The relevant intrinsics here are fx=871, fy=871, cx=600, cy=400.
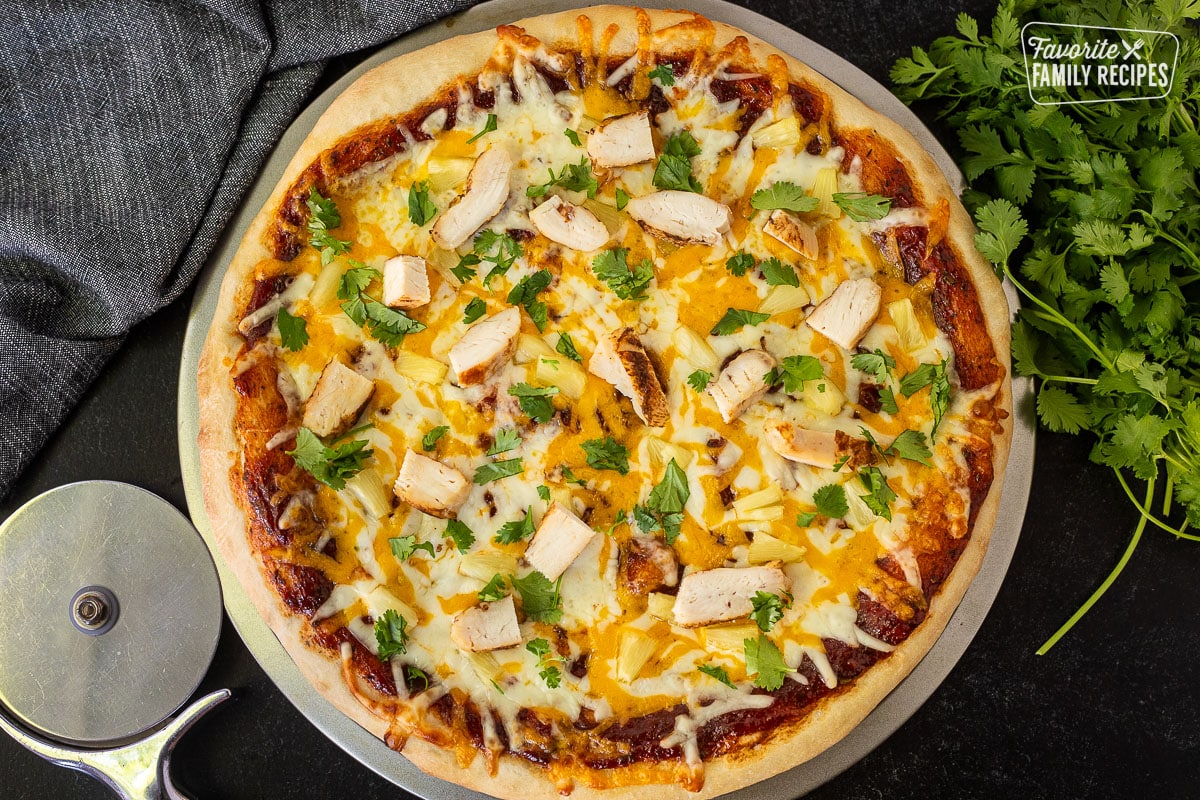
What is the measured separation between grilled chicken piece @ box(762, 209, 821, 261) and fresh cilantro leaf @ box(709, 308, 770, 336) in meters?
0.25

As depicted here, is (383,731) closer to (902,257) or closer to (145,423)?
(145,423)

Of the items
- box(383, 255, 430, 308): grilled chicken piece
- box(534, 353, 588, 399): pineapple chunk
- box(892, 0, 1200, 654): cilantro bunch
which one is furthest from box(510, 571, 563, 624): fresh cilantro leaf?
box(892, 0, 1200, 654): cilantro bunch

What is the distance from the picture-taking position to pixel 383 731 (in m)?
2.97

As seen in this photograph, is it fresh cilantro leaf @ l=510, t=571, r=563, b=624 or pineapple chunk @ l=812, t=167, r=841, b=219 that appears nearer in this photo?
fresh cilantro leaf @ l=510, t=571, r=563, b=624

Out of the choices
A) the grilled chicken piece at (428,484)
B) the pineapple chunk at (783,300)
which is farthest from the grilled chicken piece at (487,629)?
the pineapple chunk at (783,300)

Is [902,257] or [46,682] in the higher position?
[902,257]

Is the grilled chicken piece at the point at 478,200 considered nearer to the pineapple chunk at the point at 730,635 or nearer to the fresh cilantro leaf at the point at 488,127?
the fresh cilantro leaf at the point at 488,127

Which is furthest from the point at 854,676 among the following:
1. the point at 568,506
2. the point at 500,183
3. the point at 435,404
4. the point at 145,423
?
the point at 145,423

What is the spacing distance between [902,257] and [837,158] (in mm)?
421

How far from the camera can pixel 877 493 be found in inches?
116

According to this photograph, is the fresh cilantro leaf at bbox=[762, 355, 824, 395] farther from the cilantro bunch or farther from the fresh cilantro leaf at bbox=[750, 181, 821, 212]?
the cilantro bunch

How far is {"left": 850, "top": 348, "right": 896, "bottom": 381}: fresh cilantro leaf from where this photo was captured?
2.97 metres

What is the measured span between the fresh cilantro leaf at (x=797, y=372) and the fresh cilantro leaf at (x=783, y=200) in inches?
20.3

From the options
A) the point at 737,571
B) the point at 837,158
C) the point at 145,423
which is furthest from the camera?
the point at 145,423
